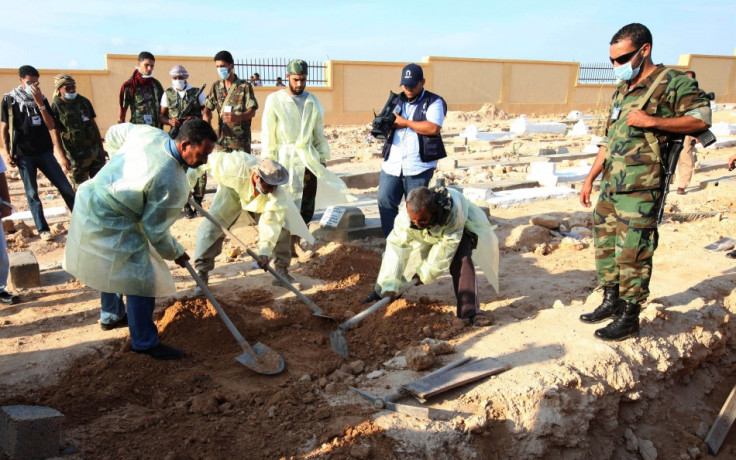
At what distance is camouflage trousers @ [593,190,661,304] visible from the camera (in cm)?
330

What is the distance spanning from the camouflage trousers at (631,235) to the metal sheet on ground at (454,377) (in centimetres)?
98

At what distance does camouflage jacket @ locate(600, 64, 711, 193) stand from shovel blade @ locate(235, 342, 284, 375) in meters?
2.31

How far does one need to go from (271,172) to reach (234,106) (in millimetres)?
2074

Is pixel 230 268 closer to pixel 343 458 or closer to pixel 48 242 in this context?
pixel 48 242

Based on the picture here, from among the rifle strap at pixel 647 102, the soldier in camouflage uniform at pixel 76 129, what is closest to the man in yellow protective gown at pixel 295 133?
the soldier in camouflage uniform at pixel 76 129

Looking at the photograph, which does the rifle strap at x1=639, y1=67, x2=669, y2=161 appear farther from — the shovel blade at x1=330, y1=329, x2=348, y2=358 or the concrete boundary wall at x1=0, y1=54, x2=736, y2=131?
the concrete boundary wall at x1=0, y1=54, x2=736, y2=131

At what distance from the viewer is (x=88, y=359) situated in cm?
335

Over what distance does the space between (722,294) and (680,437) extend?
4.75 feet

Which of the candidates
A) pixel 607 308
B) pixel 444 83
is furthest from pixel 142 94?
pixel 444 83

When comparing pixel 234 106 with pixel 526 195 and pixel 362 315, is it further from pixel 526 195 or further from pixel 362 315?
pixel 526 195

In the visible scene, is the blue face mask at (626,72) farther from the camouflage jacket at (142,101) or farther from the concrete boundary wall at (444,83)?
the concrete boundary wall at (444,83)

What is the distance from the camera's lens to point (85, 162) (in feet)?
19.3

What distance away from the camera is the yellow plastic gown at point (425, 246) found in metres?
3.69

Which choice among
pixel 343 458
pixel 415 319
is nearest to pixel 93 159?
pixel 415 319
